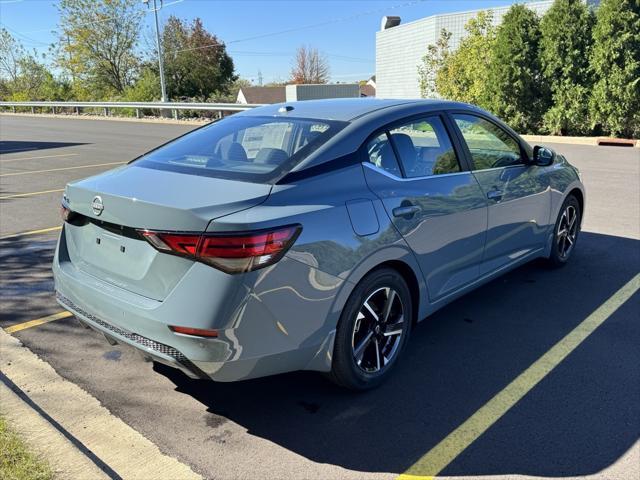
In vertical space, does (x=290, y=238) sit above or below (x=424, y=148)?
below

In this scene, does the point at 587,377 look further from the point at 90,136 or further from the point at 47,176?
the point at 90,136

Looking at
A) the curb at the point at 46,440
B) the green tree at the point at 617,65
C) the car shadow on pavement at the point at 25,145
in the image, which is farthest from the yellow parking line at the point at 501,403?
the car shadow on pavement at the point at 25,145

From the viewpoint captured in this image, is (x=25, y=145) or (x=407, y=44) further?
(x=407, y=44)

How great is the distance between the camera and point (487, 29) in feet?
68.3

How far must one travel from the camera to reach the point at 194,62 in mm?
49281

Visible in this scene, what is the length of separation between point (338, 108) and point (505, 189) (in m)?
1.47

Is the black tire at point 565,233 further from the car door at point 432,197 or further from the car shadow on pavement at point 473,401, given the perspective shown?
the car door at point 432,197

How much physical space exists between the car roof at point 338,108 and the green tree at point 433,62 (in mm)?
20688

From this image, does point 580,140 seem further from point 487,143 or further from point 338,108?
point 338,108

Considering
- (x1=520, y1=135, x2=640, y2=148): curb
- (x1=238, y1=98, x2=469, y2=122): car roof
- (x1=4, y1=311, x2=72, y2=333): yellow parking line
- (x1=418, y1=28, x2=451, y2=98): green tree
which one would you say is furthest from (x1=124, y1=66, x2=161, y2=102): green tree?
(x1=238, y1=98, x2=469, y2=122): car roof

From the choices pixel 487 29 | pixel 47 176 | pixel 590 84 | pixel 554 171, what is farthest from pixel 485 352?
pixel 487 29

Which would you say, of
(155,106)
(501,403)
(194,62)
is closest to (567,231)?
(501,403)

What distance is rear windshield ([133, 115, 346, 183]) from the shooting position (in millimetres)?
3148

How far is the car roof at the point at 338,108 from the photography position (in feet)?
11.9
